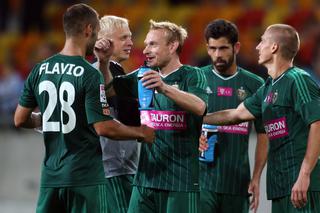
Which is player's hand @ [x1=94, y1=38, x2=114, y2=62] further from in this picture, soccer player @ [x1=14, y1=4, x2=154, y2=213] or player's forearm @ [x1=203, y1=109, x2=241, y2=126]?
player's forearm @ [x1=203, y1=109, x2=241, y2=126]

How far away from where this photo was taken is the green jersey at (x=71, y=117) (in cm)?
500

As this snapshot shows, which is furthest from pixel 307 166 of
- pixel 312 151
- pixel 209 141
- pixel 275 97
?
pixel 209 141

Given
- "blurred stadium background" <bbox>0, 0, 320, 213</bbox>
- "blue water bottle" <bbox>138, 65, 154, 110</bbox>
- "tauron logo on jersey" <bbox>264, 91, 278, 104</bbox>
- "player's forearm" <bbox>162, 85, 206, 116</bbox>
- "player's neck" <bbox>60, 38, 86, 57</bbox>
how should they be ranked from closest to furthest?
"player's neck" <bbox>60, 38, 86, 57</bbox> → "player's forearm" <bbox>162, 85, 206, 116</bbox> → "tauron logo on jersey" <bbox>264, 91, 278, 104</bbox> → "blue water bottle" <bbox>138, 65, 154, 110</bbox> → "blurred stadium background" <bbox>0, 0, 320, 213</bbox>

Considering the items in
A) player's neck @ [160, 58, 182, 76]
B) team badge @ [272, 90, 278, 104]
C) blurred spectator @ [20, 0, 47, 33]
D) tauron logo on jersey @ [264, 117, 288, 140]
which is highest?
blurred spectator @ [20, 0, 47, 33]

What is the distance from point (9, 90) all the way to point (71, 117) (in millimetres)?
6732

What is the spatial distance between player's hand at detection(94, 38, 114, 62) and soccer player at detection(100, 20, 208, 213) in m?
0.32

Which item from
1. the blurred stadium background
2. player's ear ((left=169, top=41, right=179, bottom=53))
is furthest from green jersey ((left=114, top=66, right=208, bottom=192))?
the blurred stadium background

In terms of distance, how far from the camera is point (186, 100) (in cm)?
530

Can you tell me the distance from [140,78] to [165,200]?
85 centimetres

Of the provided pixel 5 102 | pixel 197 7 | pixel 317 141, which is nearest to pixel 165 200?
pixel 317 141

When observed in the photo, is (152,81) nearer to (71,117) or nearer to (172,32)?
(71,117)

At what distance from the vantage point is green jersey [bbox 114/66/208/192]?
5.57 metres

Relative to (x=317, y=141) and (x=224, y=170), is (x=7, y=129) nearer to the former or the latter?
(x=224, y=170)

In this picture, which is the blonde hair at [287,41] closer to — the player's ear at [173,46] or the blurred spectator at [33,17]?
the player's ear at [173,46]
